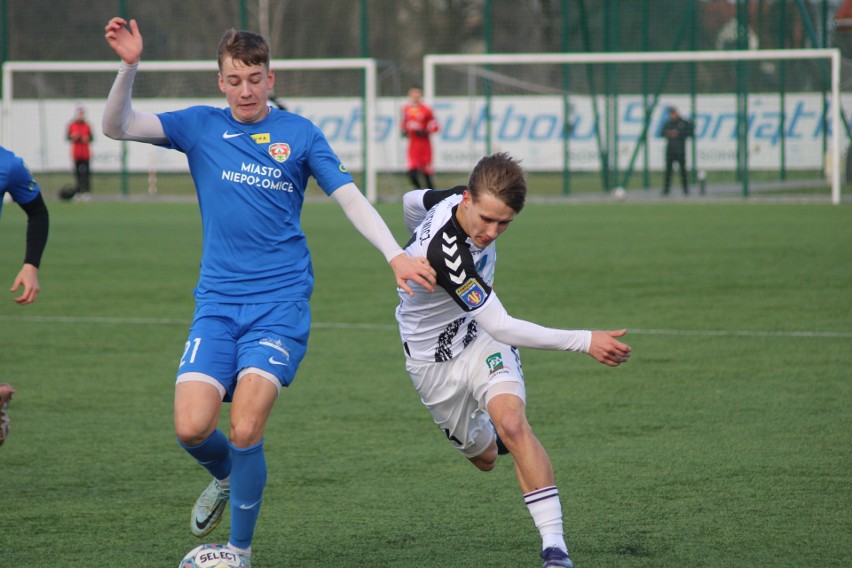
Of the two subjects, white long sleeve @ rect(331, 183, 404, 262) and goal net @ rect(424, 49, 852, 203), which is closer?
white long sleeve @ rect(331, 183, 404, 262)

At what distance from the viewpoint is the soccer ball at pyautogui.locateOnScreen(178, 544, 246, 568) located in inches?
160

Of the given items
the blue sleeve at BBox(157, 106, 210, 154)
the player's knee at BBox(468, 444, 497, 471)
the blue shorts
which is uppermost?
the blue sleeve at BBox(157, 106, 210, 154)

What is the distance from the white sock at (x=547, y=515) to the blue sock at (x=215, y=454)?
3.67ft

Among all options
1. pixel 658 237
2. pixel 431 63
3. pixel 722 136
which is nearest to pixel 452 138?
pixel 431 63

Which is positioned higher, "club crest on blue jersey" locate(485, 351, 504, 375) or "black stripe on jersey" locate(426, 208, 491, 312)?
"black stripe on jersey" locate(426, 208, 491, 312)

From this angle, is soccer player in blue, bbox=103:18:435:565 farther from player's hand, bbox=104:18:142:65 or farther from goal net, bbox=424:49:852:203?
goal net, bbox=424:49:852:203

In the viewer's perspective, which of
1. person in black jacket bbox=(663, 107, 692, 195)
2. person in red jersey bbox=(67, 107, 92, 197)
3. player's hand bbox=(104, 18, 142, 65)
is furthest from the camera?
person in red jersey bbox=(67, 107, 92, 197)

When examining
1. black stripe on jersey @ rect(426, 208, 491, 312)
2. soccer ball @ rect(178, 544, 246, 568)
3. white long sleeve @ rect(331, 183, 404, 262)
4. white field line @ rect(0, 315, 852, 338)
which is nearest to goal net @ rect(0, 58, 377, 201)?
white field line @ rect(0, 315, 852, 338)

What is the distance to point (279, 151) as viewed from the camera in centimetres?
446

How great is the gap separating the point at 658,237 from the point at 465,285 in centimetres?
1288

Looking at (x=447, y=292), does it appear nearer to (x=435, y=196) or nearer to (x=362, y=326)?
(x=435, y=196)

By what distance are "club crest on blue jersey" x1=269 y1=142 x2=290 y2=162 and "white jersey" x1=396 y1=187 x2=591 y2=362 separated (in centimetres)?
59

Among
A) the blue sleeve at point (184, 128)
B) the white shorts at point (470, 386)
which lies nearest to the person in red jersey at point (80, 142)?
the blue sleeve at point (184, 128)

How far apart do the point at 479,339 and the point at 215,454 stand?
110cm
